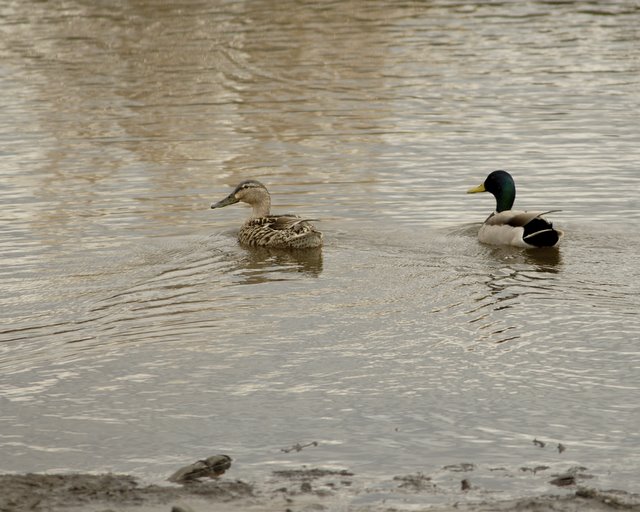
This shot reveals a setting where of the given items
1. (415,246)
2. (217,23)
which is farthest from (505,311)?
(217,23)

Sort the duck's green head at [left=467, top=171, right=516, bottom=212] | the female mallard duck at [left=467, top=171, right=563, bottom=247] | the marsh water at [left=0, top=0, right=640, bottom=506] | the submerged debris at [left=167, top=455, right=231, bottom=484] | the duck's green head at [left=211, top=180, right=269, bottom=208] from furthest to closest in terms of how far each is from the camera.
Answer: the duck's green head at [left=211, top=180, right=269, bottom=208], the duck's green head at [left=467, top=171, right=516, bottom=212], the female mallard duck at [left=467, top=171, right=563, bottom=247], the marsh water at [left=0, top=0, right=640, bottom=506], the submerged debris at [left=167, top=455, right=231, bottom=484]

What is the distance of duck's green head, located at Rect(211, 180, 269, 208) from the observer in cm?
1548

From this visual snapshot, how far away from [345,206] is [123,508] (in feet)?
30.7

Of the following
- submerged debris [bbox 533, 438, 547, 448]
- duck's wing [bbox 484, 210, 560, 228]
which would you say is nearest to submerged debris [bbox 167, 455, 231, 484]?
submerged debris [bbox 533, 438, 547, 448]

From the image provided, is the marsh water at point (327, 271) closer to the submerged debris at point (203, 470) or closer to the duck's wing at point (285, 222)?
the submerged debris at point (203, 470)

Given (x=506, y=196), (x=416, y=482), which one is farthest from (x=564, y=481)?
(x=506, y=196)

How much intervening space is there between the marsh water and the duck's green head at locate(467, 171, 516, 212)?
0.39m

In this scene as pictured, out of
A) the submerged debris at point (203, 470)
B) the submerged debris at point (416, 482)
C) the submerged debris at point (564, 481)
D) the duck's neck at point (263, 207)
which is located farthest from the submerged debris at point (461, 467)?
the duck's neck at point (263, 207)

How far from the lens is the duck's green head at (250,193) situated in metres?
15.5

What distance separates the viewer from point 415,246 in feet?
46.0

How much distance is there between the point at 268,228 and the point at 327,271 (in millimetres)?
1483

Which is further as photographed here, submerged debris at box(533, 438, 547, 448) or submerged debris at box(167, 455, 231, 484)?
submerged debris at box(533, 438, 547, 448)

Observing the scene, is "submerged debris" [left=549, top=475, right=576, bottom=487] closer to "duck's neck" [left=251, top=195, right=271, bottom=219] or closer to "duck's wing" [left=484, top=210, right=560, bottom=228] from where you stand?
"duck's wing" [left=484, top=210, right=560, bottom=228]

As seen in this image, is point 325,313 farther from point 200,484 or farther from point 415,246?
point 200,484
